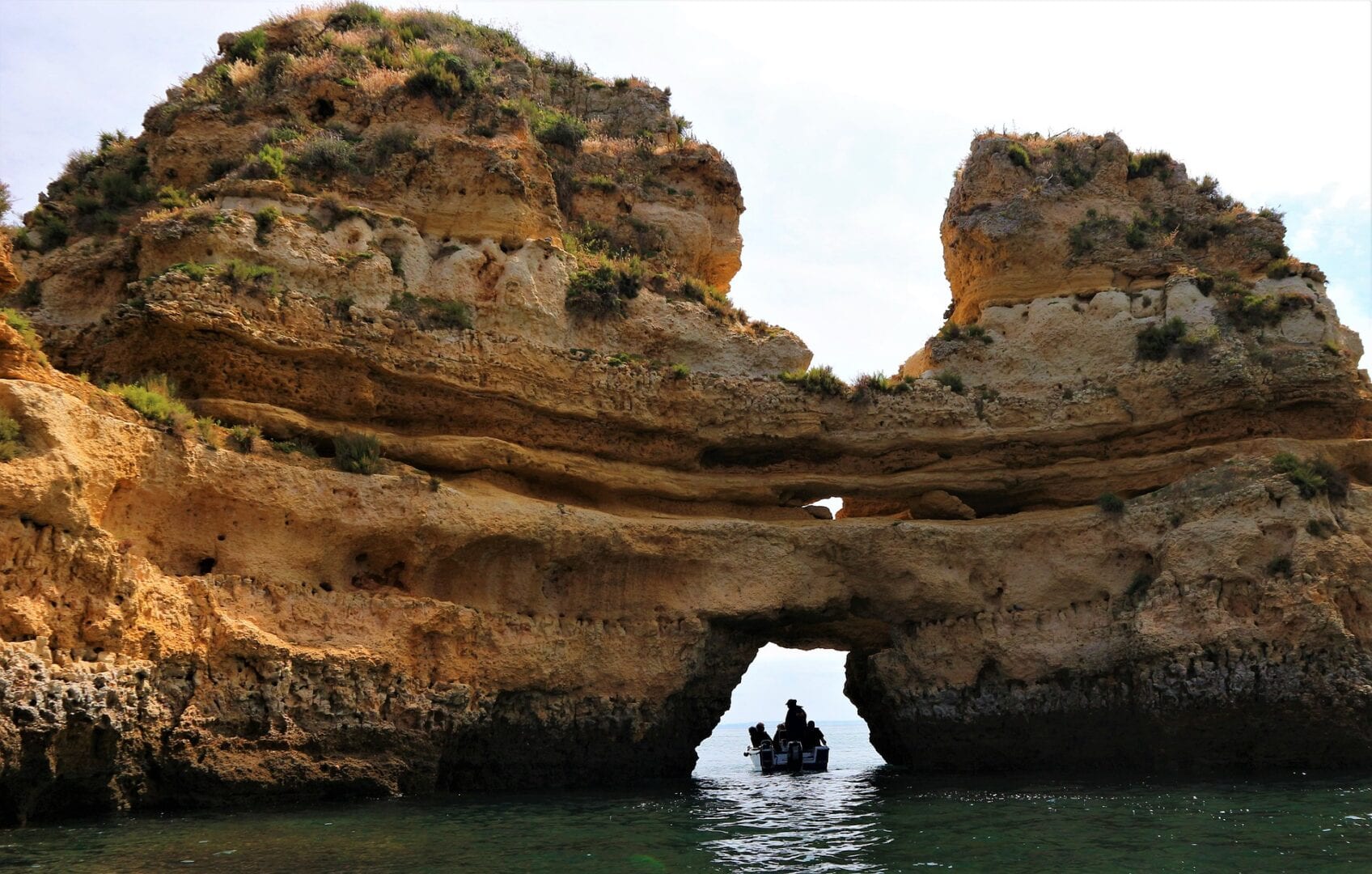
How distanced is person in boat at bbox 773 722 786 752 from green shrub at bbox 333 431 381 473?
11.4m

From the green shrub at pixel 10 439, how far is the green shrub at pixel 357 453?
15.5 feet

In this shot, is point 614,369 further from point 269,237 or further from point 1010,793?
point 1010,793

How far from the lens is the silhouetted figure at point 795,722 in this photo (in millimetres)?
23969

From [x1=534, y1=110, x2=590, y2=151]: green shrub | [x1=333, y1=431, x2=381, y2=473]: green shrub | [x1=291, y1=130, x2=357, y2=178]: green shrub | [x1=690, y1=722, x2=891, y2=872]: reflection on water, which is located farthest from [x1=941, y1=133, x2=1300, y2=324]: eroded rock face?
[x1=333, y1=431, x2=381, y2=473]: green shrub

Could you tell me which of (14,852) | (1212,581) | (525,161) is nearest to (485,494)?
(525,161)

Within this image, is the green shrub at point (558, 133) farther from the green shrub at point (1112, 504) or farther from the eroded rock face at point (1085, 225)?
the green shrub at point (1112, 504)

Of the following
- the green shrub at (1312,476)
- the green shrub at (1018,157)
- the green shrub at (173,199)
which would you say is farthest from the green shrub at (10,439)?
the green shrub at (1018,157)

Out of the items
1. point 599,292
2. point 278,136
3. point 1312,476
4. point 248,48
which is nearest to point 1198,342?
point 1312,476

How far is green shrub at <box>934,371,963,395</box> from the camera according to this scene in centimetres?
2114

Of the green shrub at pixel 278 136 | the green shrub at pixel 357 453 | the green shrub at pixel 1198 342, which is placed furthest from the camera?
the green shrub at pixel 1198 342

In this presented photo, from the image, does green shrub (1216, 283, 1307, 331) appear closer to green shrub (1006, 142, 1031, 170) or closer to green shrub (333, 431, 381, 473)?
green shrub (1006, 142, 1031, 170)

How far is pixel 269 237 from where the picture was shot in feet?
57.6

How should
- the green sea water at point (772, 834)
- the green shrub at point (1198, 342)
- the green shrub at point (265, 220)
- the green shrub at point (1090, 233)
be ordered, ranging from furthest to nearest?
the green shrub at point (1090, 233), the green shrub at point (1198, 342), the green shrub at point (265, 220), the green sea water at point (772, 834)

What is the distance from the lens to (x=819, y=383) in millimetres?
20609
